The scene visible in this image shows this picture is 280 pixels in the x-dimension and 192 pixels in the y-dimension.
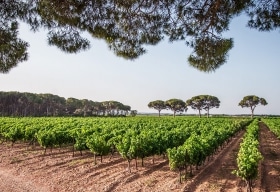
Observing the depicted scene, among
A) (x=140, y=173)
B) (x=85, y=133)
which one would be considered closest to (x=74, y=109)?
(x=85, y=133)

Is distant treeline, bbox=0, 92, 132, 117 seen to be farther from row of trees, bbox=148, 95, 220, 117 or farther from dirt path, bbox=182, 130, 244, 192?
dirt path, bbox=182, 130, 244, 192

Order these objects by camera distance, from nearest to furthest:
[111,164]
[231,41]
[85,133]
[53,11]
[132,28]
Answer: [53,11], [231,41], [132,28], [111,164], [85,133]

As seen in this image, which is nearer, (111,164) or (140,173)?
(140,173)

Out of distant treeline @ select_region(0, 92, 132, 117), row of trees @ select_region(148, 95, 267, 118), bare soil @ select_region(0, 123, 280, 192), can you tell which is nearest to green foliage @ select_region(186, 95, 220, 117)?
row of trees @ select_region(148, 95, 267, 118)

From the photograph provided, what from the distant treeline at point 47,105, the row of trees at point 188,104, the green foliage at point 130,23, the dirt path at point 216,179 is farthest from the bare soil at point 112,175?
the row of trees at point 188,104

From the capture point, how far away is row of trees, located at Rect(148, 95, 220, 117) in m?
114

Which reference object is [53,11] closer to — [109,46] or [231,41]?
[109,46]

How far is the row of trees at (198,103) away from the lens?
108 meters

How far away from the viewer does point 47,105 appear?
105375 mm

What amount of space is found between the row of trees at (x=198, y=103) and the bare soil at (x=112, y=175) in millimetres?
94169

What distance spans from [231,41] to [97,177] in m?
7.64

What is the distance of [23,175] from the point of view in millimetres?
12703

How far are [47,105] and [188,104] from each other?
54505 mm

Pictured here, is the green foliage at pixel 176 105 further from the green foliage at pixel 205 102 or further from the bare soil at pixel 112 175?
the bare soil at pixel 112 175
